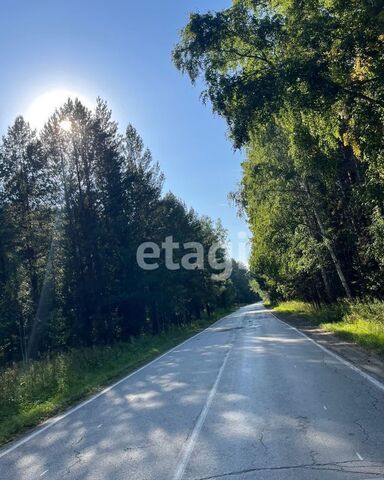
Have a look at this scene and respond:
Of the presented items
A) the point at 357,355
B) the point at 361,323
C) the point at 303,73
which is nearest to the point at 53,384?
the point at 357,355

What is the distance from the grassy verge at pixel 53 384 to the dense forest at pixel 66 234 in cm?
1021

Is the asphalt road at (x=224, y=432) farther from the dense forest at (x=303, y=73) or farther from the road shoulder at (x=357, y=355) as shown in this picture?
the dense forest at (x=303, y=73)

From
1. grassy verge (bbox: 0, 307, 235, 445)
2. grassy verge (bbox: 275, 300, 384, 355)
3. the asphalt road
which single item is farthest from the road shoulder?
grassy verge (bbox: 0, 307, 235, 445)

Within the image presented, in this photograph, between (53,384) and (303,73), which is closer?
(303,73)

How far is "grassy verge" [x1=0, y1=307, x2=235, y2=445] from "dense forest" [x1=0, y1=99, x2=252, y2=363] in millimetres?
10206

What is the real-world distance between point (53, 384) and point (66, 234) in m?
17.8

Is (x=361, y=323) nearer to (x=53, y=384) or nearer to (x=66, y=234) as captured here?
(x=53, y=384)

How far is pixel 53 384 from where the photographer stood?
15195mm

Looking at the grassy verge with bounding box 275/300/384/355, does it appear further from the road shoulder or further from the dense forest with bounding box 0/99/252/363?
the dense forest with bounding box 0/99/252/363

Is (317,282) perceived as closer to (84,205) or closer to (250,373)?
(84,205)

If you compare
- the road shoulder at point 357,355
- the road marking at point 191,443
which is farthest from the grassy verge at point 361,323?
the road marking at point 191,443

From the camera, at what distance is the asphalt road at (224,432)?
17.9 feet

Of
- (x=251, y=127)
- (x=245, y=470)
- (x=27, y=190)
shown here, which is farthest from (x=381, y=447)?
(x=27, y=190)

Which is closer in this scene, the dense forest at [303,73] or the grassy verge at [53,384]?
the dense forest at [303,73]
